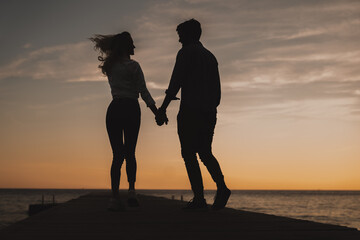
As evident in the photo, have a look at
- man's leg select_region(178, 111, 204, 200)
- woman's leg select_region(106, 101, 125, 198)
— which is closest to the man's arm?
man's leg select_region(178, 111, 204, 200)

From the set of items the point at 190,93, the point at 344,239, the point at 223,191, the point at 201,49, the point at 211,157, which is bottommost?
the point at 344,239

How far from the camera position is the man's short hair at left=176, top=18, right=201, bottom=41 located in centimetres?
589

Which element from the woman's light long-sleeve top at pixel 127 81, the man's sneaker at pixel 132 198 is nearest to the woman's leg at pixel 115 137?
the woman's light long-sleeve top at pixel 127 81

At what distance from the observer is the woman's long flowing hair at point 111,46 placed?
6109mm

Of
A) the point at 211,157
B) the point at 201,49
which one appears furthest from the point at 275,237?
the point at 201,49

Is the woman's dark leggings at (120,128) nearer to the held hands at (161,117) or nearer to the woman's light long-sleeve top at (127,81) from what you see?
the woman's light long-sleeve top at (127,81)

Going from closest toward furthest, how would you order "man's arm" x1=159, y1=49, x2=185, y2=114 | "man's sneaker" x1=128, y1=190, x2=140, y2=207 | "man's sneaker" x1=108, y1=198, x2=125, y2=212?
"man's arm" x1=159, y1=49, x2=185, y2=114 < "man's sneaker" x1=108, y1=198, x2=125, y2=212 < "man's sneaker" x1=128, y1=190, x2=140, y2=207

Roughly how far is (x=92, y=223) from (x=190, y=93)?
7.17ft

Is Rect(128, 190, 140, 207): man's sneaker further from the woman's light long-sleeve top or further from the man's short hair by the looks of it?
the man's short hair

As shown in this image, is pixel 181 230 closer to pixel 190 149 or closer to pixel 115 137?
pixel 190 149

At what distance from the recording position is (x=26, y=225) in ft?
12.5

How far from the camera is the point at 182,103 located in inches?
225

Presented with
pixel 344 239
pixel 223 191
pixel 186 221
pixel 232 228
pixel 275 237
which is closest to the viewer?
pixel 344 239

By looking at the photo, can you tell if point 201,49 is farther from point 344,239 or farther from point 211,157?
point 344,239
